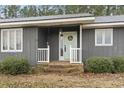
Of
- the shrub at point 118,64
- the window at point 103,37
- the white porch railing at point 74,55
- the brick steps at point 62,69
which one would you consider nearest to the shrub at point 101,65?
the shrub at point 118,64

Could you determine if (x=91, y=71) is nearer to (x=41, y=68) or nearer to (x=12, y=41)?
(x=41, y=68)

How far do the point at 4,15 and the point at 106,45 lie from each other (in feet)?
94.7

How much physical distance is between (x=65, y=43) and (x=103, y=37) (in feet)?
8.75

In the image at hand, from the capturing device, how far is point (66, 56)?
1895 centimetres

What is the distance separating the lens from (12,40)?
58.2ft

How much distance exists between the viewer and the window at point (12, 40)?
57.7 feet

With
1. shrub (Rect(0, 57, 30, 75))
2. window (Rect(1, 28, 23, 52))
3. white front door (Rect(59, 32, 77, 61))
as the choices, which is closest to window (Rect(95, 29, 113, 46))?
white front door (Rect(59, 32, 77, 61))

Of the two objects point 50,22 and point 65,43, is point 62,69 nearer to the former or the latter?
point 50,22

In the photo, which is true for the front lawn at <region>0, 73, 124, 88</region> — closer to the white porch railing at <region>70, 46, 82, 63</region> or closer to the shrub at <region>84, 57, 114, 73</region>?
the shrub at <region>84, 57, 114, 73</region>

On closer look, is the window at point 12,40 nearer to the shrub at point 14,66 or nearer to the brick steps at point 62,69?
the shrub at point 14,66

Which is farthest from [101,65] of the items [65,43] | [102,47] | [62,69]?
[65,43]

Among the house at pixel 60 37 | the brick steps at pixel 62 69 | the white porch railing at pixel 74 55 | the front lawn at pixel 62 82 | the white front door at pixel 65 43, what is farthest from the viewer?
the white front door at pixel 65 43
